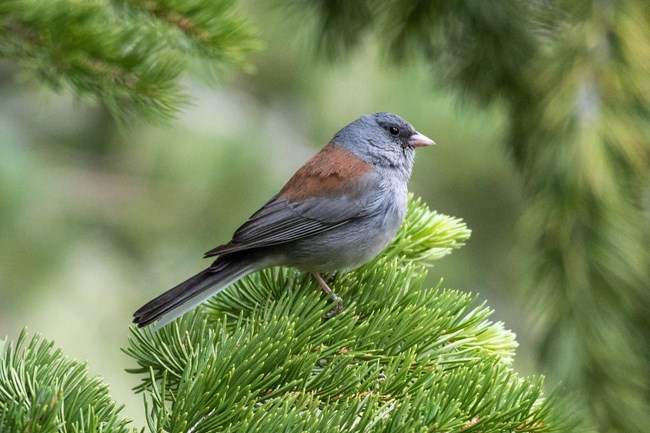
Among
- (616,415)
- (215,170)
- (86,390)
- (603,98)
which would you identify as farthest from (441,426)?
(215,170)

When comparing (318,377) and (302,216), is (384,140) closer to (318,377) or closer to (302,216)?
(302,216)

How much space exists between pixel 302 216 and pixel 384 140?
1.80 feet

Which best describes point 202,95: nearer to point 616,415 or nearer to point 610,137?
point 610,137

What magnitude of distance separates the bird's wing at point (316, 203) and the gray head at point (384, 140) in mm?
173

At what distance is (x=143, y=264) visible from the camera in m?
4.82

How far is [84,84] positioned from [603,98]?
113cm

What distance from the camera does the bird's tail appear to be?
70.0 inches

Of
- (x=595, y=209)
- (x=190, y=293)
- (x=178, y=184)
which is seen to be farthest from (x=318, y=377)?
(x=178, y=184)

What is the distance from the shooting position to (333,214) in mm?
2512

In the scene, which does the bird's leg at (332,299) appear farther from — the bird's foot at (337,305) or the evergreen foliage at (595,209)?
the evergreen foliage at (595,209)

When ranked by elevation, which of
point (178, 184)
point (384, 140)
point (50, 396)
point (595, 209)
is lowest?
point (50, 396)

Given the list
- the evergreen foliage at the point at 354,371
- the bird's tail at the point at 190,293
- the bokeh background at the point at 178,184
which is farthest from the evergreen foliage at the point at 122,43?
the bokeh background at the point at 178,184

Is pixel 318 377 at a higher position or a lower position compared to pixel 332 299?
lower

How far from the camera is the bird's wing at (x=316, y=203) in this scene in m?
2.42
